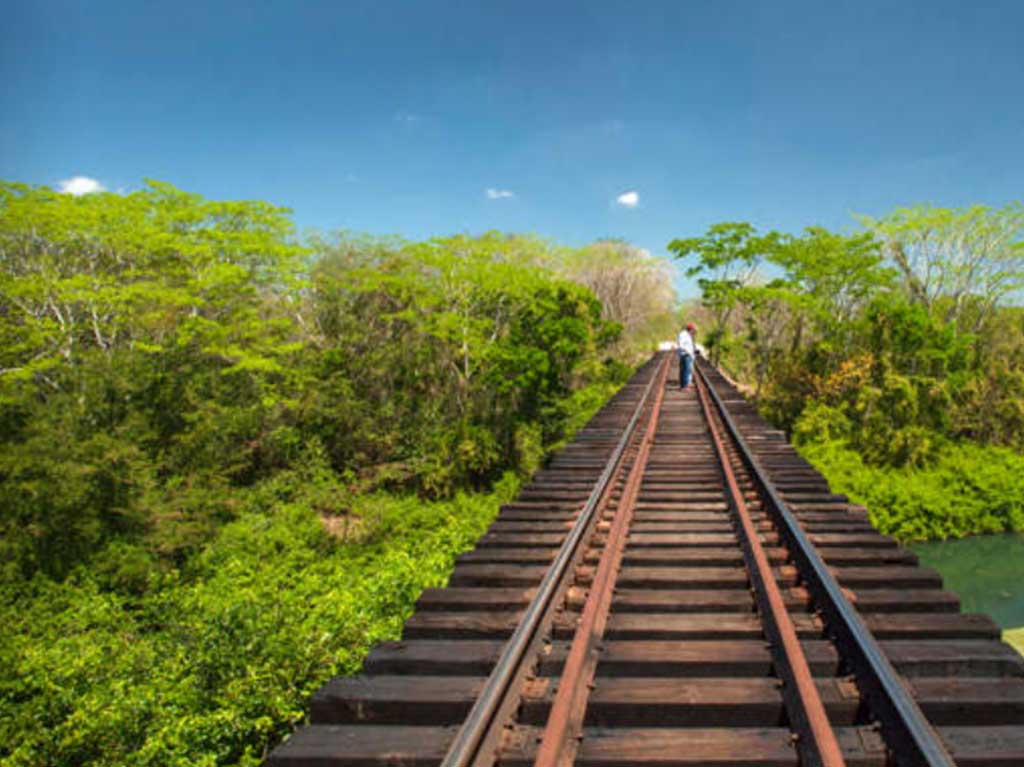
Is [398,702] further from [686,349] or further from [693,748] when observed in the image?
[686,349]

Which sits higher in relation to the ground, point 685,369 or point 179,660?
point 685,369

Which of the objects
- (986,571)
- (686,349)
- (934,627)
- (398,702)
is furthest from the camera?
(986,571)

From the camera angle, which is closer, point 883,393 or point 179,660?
point 179,660

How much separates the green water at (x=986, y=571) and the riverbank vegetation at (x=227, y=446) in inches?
560

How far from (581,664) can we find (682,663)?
22.7 inches

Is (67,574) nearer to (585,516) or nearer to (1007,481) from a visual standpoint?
(585,516)

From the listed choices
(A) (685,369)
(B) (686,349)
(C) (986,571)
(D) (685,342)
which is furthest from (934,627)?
(C) (986,571)

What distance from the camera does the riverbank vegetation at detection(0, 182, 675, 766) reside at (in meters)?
7.19

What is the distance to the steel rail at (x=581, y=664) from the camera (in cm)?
230

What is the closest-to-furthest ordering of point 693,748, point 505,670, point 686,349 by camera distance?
point 693,748
point 505,670
point 686,349

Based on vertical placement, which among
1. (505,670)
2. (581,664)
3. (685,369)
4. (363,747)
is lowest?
(363,747)

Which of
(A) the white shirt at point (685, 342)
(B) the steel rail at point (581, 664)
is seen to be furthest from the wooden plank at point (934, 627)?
(A) the white shirt at point (685, 342)

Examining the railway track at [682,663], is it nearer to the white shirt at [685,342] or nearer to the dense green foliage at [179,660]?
the dense green foliage at [179,660]

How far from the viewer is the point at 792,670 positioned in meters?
A: 2.66
